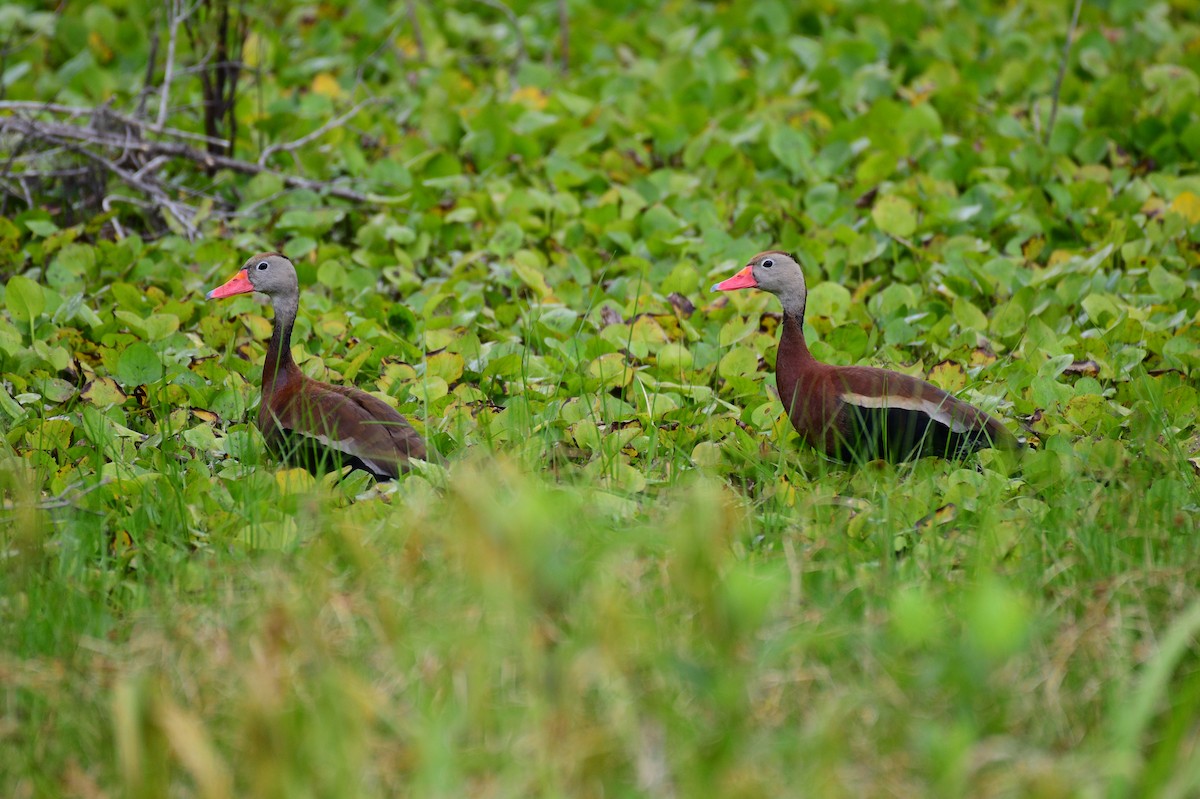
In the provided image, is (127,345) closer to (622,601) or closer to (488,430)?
(488,430)

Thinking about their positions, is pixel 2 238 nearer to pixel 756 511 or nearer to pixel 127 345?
pixel 127 345

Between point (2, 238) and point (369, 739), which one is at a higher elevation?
point (369, 739)

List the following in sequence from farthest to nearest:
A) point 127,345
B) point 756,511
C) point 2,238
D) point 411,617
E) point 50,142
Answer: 1. point 50,142
2. point 2,238
3. point 127,345
4. point 756,511
5. point 411,617

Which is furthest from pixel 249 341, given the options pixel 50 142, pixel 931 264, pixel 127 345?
pixel 931 264

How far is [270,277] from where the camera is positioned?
193 inches

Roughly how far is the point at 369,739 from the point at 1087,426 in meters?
2.84

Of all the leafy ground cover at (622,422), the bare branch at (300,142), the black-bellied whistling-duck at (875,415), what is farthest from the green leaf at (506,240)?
the black-bellied whistling-duck at (875,415)

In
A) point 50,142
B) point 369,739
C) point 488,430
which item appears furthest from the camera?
point 50,142

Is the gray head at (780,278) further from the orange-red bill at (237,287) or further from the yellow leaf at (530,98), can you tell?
the yellow leaf at (530,98)

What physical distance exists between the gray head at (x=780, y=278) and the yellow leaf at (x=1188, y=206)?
2176 millimetres

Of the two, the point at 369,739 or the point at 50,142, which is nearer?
the point at 369,739

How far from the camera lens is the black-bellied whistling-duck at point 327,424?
4.17 m

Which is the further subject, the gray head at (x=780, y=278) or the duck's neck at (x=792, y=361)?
the gray head at (x=780, y=278)

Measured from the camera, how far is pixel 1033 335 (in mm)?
5133
